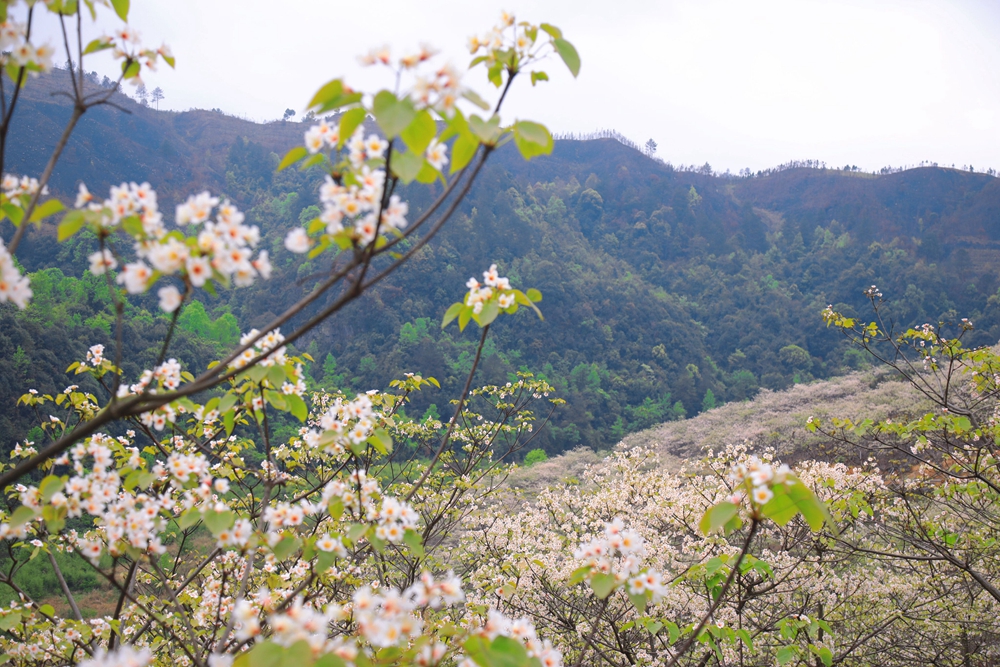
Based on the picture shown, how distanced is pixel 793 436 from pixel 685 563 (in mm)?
10062

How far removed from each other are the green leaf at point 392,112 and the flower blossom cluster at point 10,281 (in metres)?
0.79

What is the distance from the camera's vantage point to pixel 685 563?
19.2 ft

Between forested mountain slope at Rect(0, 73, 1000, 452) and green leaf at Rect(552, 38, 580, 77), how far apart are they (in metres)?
16.2

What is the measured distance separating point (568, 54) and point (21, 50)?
125 centimetres

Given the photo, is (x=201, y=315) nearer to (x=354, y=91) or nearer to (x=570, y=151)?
(x=354, y=91)

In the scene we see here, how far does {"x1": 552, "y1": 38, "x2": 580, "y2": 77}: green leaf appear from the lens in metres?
1.25

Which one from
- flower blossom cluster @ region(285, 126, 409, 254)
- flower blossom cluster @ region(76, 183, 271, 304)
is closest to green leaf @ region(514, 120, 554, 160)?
flower blossom cluster @ region(285, 126, 409, 254)

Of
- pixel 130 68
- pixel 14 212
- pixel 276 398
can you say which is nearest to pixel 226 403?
pixel 276 398

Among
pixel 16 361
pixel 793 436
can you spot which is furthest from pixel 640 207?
pixel 16 361

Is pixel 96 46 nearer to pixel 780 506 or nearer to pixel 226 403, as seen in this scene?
pixel 226 403

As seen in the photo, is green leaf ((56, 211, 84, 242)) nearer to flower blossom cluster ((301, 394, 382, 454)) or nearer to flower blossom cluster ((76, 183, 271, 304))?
flower blossom cluster ((76, 183, 271, 304))

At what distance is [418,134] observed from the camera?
0.99 meters

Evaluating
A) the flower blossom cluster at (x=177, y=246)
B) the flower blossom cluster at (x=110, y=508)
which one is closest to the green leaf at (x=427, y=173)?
the flower blossom cluster at (x=177, y=246)

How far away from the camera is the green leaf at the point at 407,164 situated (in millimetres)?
1017
